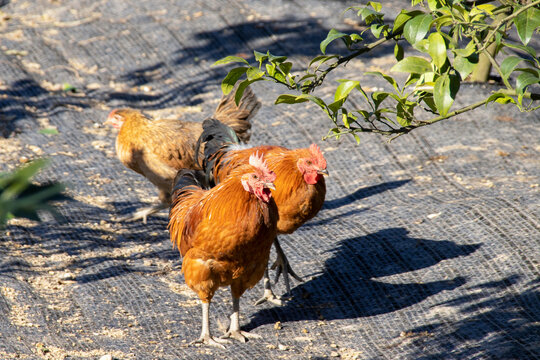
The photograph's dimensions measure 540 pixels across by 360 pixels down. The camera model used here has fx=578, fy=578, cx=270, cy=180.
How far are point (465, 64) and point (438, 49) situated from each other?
10cm

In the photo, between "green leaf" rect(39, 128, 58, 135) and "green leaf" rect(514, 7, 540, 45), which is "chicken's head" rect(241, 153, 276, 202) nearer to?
"green leaf" rect(514, 7, 540, 45)

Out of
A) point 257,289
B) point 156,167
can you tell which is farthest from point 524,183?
point 156,167

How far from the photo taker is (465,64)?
1592 millimetres

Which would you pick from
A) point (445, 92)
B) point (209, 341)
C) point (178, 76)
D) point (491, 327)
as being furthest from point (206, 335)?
point (178, 76)

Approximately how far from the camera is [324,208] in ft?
Result: 16.1

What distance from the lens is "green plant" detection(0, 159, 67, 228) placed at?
804mm

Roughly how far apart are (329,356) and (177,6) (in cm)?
593

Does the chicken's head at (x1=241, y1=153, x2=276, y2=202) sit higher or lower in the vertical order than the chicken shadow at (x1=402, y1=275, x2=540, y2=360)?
higher

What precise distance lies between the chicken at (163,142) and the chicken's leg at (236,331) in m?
1.55

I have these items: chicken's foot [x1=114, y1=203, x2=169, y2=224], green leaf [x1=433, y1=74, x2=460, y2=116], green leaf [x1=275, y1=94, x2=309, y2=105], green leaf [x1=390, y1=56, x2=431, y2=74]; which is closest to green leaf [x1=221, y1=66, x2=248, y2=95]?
green leaf [x1=275, y1=94, x2=309, y2=105]

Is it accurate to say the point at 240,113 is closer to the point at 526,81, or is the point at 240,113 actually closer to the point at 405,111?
the point at 405,111

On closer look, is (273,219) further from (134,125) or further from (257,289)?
(134,125)

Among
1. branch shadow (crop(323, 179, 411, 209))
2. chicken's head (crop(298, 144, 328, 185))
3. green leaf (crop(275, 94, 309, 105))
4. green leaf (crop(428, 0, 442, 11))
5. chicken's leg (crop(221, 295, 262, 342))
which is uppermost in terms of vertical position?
green leaf (crop(428, 0, 442, 11))

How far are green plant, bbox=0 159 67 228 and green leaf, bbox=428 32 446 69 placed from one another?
110 cm
